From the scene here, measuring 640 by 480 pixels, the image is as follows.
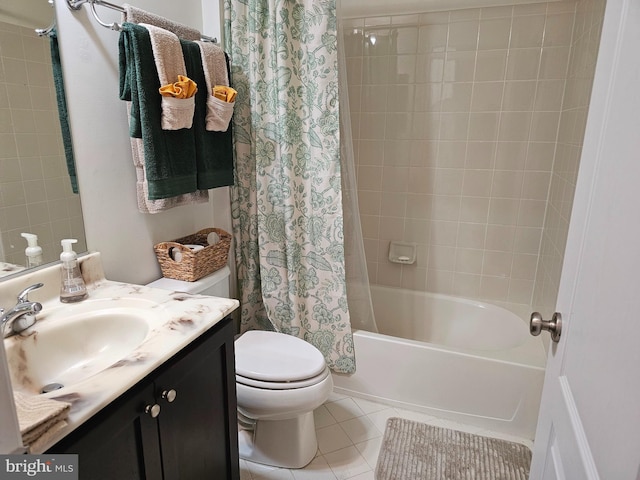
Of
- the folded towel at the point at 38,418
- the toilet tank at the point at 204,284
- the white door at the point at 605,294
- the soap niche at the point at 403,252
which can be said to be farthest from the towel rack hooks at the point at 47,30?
the soap niche at the point at 403,252

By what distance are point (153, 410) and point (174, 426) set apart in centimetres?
13

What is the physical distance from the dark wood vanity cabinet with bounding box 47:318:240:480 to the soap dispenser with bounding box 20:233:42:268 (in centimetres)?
59

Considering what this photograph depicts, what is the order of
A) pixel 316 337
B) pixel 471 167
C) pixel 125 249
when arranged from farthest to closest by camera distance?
pixel 471 167 → pixel 316 337 → pixel 125 249

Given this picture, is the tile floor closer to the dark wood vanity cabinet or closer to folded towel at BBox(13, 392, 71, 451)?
the dark wood vanity cabinet

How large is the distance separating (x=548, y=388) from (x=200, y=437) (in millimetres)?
923

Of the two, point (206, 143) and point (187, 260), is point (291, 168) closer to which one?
point (206, 143)

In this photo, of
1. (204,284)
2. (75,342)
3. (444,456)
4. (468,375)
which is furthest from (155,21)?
(444,456)

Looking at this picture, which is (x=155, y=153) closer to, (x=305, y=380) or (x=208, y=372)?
(x=208, y=372)

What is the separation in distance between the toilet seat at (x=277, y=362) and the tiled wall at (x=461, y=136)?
3.69 ft

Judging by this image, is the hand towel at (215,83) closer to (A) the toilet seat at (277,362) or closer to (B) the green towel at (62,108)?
(B) the green towel at (62,108)

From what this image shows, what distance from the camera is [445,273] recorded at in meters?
2.58

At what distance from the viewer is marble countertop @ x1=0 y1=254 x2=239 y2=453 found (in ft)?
2.66

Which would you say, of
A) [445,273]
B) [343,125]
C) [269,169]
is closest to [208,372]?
[269,169]

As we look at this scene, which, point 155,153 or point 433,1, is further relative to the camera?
point 433,1
